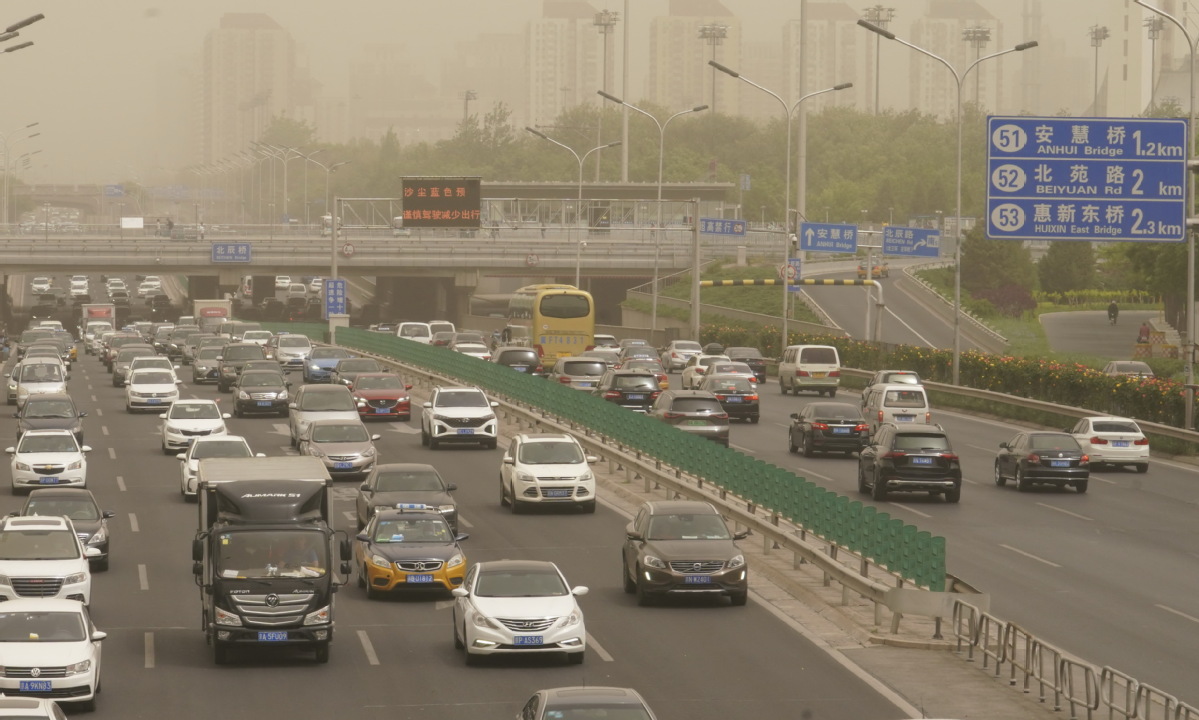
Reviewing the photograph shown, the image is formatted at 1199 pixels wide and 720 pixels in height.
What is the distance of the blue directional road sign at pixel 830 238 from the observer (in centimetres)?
8738

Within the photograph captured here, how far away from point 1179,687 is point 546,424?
28522mm

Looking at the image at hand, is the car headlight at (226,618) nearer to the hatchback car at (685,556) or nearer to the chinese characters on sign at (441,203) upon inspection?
the hatchback car at (685,556)

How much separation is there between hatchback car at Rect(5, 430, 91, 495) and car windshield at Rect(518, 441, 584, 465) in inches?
383

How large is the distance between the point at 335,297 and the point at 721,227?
2851cm

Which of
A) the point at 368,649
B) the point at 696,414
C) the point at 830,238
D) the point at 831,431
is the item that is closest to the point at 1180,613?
the point at 368,649

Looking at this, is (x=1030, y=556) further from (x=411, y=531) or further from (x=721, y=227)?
(x=721, y=227)

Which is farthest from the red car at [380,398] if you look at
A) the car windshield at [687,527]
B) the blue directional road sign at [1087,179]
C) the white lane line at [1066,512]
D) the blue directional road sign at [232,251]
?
the blue directional road sign at [232,251]

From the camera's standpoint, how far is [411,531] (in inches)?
1050

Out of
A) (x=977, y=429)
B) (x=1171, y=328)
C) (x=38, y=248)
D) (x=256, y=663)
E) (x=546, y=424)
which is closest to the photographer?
(x=256, y=663)

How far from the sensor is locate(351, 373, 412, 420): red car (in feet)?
178

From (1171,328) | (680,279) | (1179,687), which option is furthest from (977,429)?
(680,279)

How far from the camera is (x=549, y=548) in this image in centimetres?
3116

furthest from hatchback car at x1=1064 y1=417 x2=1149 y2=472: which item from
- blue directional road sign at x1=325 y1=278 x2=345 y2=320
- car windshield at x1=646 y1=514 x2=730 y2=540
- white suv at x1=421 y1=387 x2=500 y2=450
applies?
blue directional road sign at x1=325 y1=278 x2=345 y2=320

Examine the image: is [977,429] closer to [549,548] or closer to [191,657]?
[549,548]
